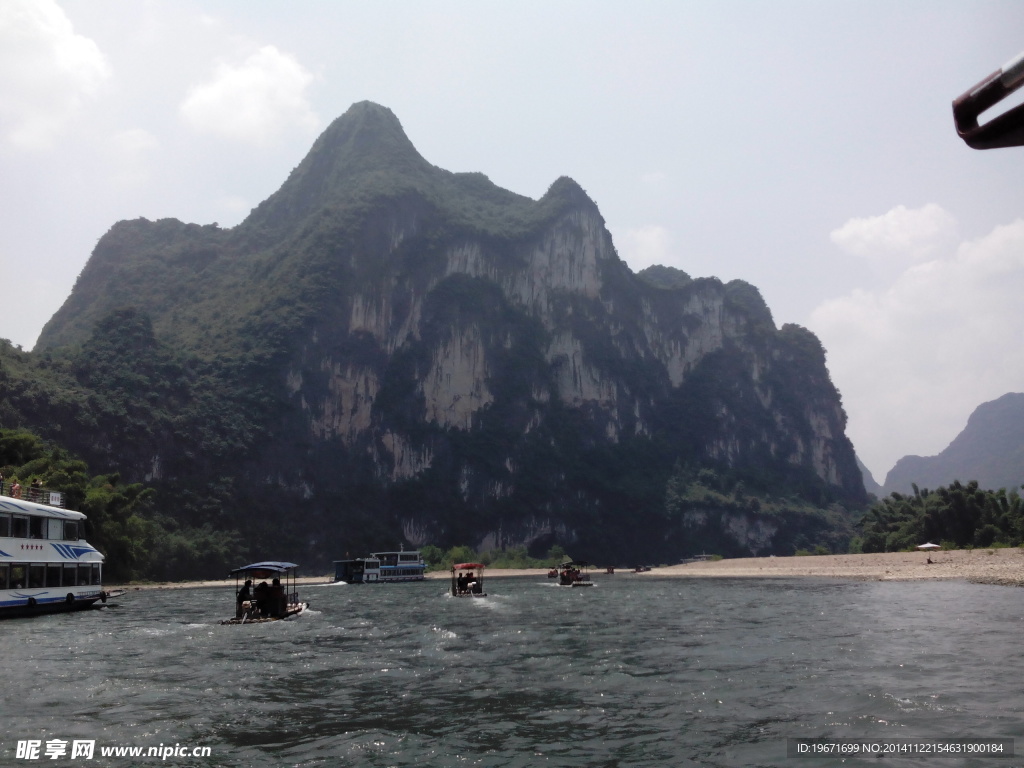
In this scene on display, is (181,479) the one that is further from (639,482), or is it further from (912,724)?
(912,724)

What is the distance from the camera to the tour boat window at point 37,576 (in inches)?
1561

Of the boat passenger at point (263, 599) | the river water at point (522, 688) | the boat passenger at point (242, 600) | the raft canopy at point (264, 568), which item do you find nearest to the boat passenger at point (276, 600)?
the boat passenger at point (263, 599)

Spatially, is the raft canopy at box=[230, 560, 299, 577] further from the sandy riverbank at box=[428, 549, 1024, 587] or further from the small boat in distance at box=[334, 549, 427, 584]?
the small boat in distance at box=[334, 549, 427, 584]

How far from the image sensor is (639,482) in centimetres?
18350

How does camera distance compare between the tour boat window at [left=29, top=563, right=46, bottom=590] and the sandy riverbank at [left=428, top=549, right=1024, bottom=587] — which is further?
the sandy riverbank at [left=428, top=549, right=1024, bottom=587]

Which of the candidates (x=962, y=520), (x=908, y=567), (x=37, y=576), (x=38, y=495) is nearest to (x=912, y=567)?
(x=908, y=567)

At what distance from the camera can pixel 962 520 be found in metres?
84.9

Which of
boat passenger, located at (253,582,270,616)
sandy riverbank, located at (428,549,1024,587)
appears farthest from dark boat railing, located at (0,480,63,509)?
sandy riverbank, located at (428,549,1024,587)

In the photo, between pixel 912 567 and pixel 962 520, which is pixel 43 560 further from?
pixel 962 520

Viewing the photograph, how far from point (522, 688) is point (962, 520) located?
8373 centimetres

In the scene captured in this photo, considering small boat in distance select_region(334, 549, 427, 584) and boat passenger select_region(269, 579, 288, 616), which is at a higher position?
boat passenger select_region(269, 579, 288, 616)

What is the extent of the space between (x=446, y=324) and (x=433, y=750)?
159649mm

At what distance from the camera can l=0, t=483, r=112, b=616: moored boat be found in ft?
123

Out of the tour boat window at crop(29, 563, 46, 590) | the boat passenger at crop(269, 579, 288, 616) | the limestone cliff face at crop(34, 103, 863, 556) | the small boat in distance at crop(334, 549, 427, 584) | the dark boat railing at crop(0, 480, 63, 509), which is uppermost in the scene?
the limestone cliff face at crop(34, 103, 863, 556)
